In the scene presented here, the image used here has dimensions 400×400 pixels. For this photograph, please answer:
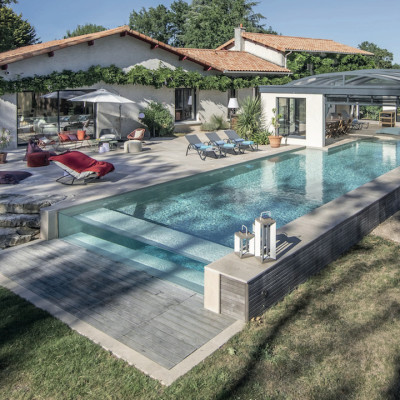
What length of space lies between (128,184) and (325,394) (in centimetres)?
938

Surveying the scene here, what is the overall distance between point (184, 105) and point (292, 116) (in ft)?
25.5

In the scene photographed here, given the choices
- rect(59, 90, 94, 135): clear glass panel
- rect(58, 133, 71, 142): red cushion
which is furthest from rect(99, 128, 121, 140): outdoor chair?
rect(58, 133, 71, 142): red cushion

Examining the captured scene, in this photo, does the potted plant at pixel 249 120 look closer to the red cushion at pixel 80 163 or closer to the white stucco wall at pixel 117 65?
the white stucco wall at pixel 117 65

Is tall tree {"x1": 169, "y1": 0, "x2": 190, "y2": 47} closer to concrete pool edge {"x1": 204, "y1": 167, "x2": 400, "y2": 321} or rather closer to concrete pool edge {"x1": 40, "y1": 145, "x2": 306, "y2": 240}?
concrete pool edge {"x1": 40, "y1": 145, "x2": 306, "y2": 240}

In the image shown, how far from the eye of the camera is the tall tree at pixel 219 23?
184ft

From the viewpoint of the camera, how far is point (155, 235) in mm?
9453

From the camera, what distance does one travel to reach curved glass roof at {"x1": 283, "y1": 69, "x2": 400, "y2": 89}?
719 inches

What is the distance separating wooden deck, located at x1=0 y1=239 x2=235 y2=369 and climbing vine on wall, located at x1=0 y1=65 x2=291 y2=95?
12.4 m

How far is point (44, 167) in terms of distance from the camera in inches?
626

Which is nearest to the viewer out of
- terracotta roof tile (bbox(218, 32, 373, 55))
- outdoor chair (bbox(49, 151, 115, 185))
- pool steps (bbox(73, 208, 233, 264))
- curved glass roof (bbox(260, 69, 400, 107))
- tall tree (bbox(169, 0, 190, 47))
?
pool steps (bbox(73, 208, 233, 264))

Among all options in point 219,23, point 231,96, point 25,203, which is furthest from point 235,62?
point 219,23

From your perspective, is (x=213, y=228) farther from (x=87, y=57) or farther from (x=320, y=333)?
(x=87, y=57)

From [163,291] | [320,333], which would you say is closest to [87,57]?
[163,291]

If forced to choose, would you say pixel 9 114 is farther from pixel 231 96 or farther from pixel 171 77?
pixel 231 96
